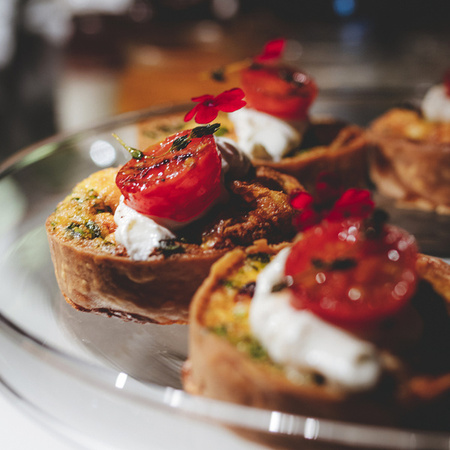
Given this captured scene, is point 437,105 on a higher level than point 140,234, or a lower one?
lower

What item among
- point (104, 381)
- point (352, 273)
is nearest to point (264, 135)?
point (352, 273)

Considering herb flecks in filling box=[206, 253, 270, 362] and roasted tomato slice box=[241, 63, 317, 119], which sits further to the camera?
roasted tomato slice box=[241, 63, 317, 119]

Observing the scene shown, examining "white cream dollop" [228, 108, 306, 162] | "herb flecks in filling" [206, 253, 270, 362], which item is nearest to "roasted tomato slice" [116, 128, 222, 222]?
"herb flecks in filling" [206, 253, 270, 362]

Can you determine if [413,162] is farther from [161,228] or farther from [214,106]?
[161,228]

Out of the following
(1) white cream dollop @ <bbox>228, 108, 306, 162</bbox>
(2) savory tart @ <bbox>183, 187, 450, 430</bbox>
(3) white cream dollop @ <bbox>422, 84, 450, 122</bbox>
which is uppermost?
(2) savory tart @ <bbox>183, 187, 450, 430</bbox>

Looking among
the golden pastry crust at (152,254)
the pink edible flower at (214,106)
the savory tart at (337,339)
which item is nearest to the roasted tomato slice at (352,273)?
the savory tart at (337,339)

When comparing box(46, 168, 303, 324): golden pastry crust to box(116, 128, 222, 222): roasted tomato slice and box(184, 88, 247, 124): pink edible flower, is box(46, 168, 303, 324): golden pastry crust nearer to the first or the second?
box(116, 128, 222, 222): roasted tomato slice
